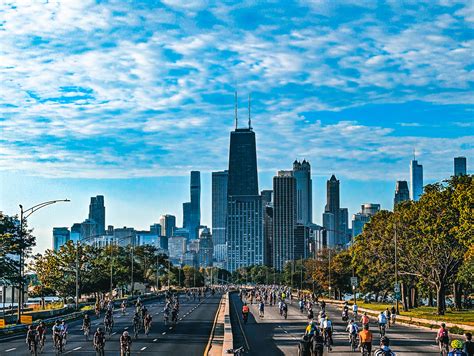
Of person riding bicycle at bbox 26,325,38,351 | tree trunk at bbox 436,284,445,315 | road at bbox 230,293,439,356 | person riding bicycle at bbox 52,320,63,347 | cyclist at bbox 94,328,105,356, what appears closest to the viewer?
cyclist at bbox 94,328,105,356

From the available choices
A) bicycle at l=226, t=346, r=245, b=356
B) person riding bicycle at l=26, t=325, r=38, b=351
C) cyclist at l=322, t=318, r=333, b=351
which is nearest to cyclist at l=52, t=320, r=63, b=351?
person riding bicycle at l=26, t=325, r=38, b=351

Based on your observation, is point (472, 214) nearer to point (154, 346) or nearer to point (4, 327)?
point (154, 346)

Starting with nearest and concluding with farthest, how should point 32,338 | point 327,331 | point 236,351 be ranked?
point 236,351, point 32,338, point 327,331

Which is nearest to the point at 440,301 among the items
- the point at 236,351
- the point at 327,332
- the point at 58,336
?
the point at 327,332

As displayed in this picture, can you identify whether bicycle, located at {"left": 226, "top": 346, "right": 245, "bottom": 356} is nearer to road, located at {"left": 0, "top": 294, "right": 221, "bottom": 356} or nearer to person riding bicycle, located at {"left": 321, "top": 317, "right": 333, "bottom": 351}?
road, located at {"left": 0, "top": 294, "right": 221, "bottom": 356}

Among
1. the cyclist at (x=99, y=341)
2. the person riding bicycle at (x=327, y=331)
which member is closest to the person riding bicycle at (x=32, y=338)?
the cyclist at (x=99, y=341)

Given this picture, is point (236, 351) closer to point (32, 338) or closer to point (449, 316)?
point (32, 338)

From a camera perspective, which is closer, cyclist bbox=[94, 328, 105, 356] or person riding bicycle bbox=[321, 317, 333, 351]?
cyclist bbox=[94, 328, 105, 356]

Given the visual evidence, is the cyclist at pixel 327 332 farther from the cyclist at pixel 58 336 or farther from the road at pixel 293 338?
the cyclist at pixel 58 336

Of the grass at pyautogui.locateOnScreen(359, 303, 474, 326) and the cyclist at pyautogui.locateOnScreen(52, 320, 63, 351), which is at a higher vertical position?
the cyclist at pyautogui.locateOnScreen(52, 320, 63, 351)

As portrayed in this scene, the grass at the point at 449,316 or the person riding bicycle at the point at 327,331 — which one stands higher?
the person riding bicycle at the point at 327,331

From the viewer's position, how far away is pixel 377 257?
9231 cm

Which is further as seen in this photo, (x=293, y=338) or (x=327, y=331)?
(x=293, y=338)

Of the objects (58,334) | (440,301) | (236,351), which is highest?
(440,301)
